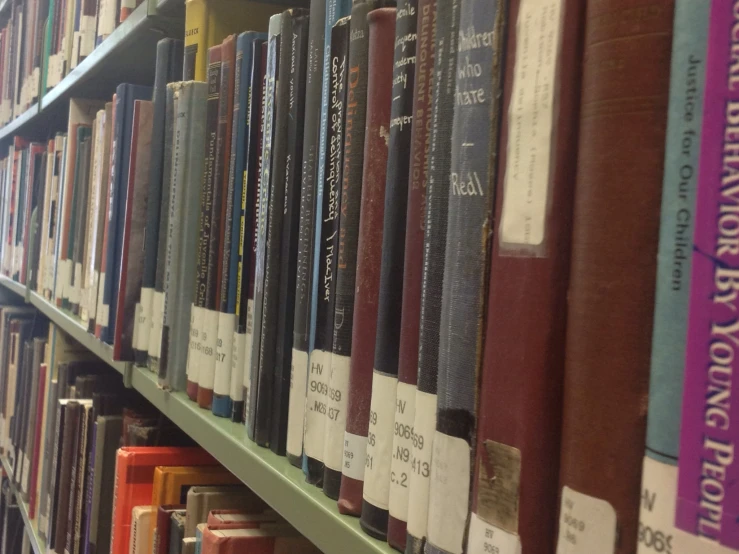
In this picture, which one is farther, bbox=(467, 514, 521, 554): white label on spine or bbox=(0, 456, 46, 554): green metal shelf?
bbox=(0, 456, 46, 554): green metal shelf

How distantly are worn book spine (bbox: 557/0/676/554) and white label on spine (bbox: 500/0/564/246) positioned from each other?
2 centimetres

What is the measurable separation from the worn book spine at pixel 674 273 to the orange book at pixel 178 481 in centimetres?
62

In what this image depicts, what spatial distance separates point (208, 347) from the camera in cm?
68

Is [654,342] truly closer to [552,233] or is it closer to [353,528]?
[552,233]

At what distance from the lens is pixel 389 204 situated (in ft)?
1.34

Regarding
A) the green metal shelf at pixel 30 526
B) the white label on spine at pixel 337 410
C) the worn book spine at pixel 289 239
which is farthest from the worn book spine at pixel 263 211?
the green metal shelf at pixel 30 526

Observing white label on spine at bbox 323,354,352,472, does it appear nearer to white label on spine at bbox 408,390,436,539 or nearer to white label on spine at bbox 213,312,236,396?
white label on spine at bbox 408,390,436,539

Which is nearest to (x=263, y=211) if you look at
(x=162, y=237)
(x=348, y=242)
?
(x=348, y=242)

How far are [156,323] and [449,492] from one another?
567mm

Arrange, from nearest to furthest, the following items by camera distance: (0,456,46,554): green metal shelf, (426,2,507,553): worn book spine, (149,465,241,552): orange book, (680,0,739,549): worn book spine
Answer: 1. (680,0,739,549): worn book spine
2. (426,2,507,553): worn book spine
3. (149,465,241,552): orange book
4. (0,456,46,554): green metal shelf

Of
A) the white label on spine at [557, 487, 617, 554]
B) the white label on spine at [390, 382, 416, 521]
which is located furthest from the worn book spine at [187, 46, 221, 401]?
the white label on spine at [557, 487, 617, 554]

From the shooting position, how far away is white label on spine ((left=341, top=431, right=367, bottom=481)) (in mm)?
432

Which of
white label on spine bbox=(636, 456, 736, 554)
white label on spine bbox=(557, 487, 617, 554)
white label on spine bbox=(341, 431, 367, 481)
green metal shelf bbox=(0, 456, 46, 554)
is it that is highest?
white label on spine bbox=(636, 456, 736, 554)

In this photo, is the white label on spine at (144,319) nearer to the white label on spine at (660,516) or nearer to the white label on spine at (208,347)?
the white label on spine at (208,347)
